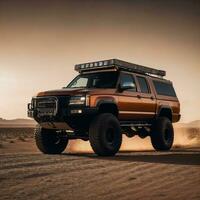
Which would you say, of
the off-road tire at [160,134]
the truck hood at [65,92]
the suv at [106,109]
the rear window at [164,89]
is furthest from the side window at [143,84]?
the truck hood at [65,92]

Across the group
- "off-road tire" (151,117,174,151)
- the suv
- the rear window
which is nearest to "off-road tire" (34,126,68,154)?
the suv

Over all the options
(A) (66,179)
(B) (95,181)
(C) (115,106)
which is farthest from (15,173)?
(C) (115,106)

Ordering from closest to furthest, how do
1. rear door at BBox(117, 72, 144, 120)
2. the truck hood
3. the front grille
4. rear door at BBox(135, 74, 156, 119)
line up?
1. the truck hood
2. the front grille
3. rear door at BBox(117, 72, 144, 120)
4. rear door at BBox(135, 74, 156, 119)

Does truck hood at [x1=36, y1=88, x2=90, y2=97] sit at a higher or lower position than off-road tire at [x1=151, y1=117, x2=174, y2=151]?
higher

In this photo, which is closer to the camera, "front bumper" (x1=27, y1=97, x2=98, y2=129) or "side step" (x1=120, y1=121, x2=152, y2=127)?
"front bumper" (x1=27, y1=97, x2=98, y2=129)

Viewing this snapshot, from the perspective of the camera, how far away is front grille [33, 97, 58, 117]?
10.2m

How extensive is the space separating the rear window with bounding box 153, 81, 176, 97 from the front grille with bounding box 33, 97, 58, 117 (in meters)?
4.08

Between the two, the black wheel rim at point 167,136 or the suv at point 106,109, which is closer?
the suv at point 106,109

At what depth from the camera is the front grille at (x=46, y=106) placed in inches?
401

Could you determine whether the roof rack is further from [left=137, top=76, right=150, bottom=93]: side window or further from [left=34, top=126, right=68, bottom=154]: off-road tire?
[left=34, top=126, right=68, bottom=154]: off-road tire

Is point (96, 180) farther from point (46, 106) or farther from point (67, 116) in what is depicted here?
point (46, 106)

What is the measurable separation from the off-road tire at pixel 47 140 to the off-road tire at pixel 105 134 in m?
1.56

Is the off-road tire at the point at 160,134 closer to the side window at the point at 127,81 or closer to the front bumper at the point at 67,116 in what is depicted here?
the side window at the point at 127,81

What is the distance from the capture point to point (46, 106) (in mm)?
10414
